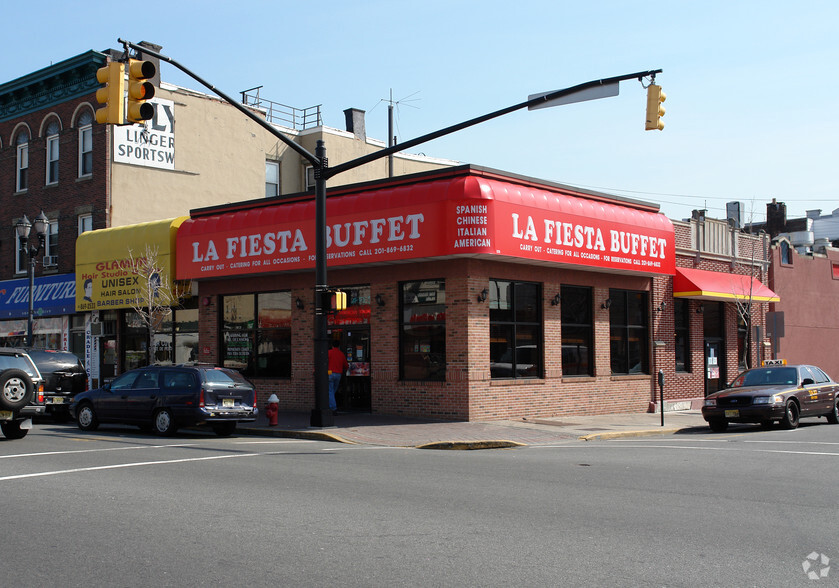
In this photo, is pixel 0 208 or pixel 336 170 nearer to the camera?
pixel 336 170

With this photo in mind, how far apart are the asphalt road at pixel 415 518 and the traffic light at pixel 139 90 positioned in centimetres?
542

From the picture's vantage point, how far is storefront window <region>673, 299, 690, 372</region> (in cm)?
2708

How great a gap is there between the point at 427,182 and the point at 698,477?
1099 cm

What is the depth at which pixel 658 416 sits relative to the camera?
23.9m

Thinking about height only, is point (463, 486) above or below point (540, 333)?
below

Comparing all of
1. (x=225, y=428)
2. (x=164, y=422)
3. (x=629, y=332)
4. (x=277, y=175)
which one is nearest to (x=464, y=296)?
(x=225, y=428)

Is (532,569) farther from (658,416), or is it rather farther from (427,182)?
(658,416)

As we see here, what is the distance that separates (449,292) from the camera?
20438mm

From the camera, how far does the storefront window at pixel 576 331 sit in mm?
23109

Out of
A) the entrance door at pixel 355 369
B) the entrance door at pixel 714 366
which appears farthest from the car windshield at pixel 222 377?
the entrance door at pixel 714 366

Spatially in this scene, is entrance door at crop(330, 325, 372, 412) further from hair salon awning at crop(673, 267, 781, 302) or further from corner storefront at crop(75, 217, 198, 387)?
hair salon awning at crop(673, 267, 781, 302)

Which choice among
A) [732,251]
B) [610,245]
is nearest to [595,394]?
[610,245]

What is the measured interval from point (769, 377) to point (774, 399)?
1619 millimetres

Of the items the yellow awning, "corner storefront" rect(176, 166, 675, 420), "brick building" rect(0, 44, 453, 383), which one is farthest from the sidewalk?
"brick building" rect(0, 44, 453, 383)
